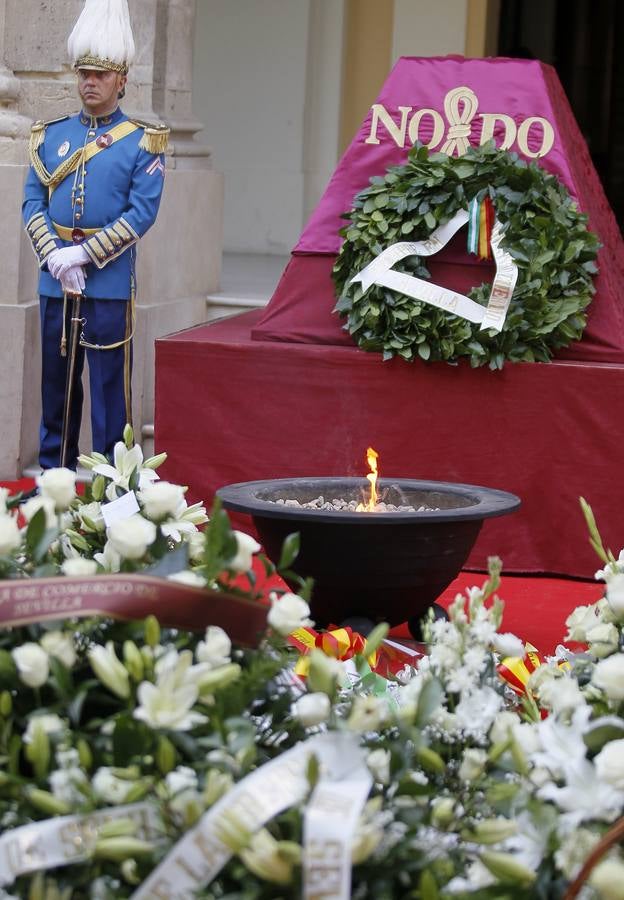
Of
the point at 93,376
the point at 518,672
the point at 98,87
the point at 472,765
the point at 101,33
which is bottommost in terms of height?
the point at 93,376

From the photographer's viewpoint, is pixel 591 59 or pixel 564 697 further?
pixel 591 59

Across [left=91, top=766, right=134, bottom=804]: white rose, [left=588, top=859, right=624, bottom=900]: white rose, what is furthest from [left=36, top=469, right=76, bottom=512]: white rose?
[left=588, top=859, right=624, bottom=900]: white rose

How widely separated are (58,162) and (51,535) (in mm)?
4188

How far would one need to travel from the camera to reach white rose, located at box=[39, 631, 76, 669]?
4.94ft

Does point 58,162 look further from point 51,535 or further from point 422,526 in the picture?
point 51,535

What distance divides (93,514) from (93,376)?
3623 millimetres

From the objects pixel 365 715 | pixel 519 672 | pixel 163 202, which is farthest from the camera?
pixel 163 202

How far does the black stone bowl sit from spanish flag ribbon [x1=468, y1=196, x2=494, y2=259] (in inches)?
46.0

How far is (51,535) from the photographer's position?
1.68m

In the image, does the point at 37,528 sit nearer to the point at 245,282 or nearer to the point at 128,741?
the point at 128,741

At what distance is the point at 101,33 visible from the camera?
5.36 metres

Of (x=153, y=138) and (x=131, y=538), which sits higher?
(x=153, y=138)

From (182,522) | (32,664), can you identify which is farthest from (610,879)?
(182,522)

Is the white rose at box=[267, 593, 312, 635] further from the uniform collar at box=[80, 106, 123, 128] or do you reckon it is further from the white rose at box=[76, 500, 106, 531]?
the uniform collar at box=[80, 106, 123, 128]
